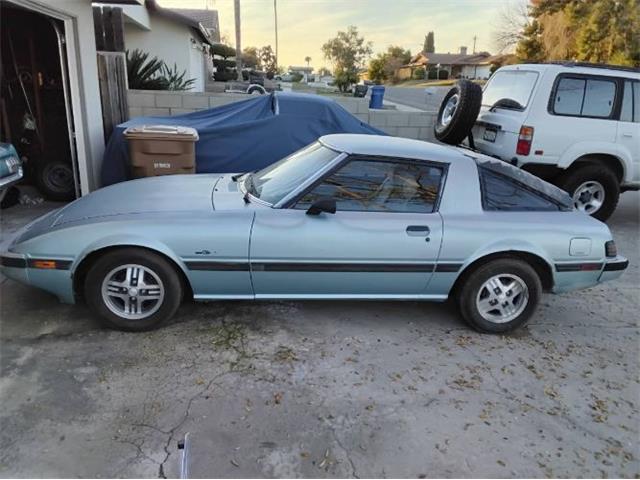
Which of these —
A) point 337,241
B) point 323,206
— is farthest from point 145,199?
point 337,241

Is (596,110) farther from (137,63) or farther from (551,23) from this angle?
(551,23)

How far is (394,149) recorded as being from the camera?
3.85 meters

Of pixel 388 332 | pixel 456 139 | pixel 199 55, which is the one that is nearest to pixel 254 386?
pixel 388 332

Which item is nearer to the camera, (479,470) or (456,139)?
(479,470)

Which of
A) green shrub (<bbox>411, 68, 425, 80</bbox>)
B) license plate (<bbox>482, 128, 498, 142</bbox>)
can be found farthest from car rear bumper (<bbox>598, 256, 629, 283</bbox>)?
green shrub (<bbox>411, 68, 425, 80</bbox>)

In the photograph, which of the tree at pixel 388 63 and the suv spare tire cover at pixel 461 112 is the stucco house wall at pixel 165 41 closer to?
the suv spare tire cover at pixel 461 112

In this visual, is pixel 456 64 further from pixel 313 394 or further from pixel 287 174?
pixel 313 394

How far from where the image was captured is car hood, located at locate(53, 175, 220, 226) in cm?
362

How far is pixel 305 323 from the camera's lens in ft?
12.8

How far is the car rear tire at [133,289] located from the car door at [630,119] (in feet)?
20.2

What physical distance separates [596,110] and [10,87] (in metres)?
8.04

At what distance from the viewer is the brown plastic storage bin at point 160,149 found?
20.1 feet

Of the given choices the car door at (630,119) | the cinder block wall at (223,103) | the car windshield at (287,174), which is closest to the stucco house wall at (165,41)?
the cinder block wall at (223,103)

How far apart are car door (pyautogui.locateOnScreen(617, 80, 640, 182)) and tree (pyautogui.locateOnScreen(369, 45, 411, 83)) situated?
1773 inches
